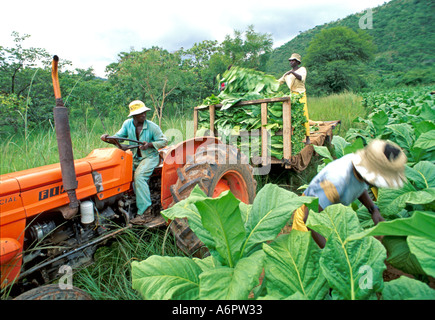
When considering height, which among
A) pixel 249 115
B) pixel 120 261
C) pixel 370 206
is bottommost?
pixel 120 261

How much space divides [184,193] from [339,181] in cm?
139

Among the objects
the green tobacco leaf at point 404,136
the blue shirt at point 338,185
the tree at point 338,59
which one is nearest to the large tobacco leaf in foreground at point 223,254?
the blue shirt at point 338,185

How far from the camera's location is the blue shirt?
6.05 ft

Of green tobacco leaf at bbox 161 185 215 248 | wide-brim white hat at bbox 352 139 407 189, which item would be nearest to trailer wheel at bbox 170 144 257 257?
green tobacco leaf at bbox 161 185 215 248

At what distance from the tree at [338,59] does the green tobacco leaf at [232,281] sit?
98.9 ft

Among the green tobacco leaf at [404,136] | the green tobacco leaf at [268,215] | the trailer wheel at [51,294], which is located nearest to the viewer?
the green tobacco leaf at [268,215]

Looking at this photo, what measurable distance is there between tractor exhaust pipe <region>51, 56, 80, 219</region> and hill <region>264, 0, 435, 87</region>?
82.0ft

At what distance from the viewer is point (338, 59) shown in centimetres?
3266

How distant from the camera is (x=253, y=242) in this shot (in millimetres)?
1161

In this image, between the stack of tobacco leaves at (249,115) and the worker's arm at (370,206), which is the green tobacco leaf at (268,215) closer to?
the worker's arm at (370,206)

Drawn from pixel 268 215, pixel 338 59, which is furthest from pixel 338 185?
pixel 338 59

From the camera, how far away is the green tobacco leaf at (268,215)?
1148 mm

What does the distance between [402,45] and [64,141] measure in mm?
36451

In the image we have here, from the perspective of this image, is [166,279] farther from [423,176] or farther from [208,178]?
[423,176]
